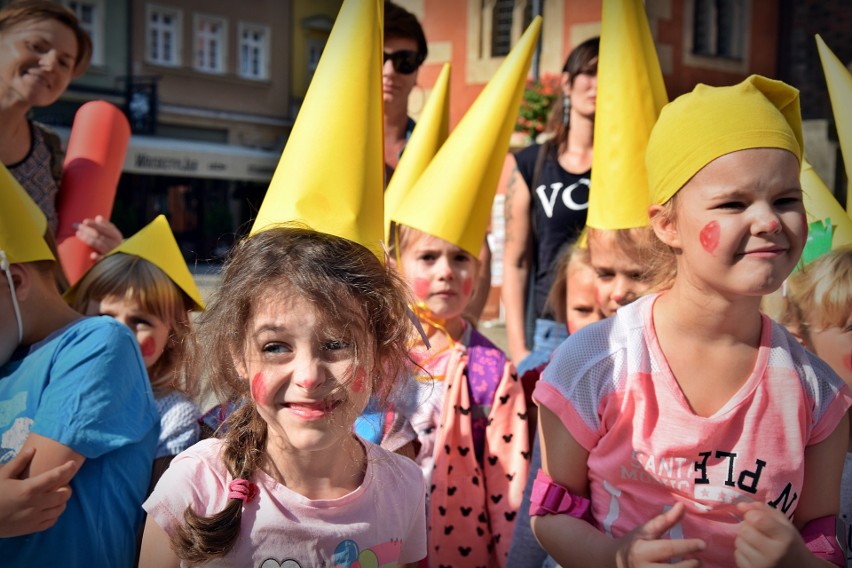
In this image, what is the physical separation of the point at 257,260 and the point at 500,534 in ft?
4.02

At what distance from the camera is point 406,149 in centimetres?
331

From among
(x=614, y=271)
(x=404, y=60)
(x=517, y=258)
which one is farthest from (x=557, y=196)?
(x=404, y=60)

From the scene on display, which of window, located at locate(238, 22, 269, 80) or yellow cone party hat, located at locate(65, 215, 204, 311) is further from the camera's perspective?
window, located at locate(238, 22, 269, 80)

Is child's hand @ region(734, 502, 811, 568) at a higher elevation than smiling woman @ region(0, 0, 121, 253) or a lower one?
lower

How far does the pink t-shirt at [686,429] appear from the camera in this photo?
1.79 meters

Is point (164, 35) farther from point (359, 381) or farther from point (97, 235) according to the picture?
point (359, 381)

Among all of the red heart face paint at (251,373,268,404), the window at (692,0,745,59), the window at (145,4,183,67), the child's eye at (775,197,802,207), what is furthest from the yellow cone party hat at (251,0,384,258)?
the window at (145,4,183,67)

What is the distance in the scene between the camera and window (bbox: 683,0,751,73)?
40.4 feet

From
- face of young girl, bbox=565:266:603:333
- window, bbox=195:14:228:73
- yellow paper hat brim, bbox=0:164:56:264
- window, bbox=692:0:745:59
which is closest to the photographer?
yellow paper hat brim, bbox=0:164:56:264

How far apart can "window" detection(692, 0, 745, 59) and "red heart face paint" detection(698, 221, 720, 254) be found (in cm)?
1168

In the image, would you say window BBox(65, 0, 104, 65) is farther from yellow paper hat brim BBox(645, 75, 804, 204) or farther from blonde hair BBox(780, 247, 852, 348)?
yellow paper hat brim BBox(645, 75, 804, 204)

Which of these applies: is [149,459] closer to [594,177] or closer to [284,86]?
[594,177]

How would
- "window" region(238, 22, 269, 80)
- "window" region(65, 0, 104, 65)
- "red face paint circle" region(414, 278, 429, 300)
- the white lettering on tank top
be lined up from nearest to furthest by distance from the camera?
"red face paint circle" region(414, 278, 429, 300) → the white lettering on tank top → "window" region(65, 0, 104, 65) → "window" region(238, 22, 269, 80)

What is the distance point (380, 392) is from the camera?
1.98 m
